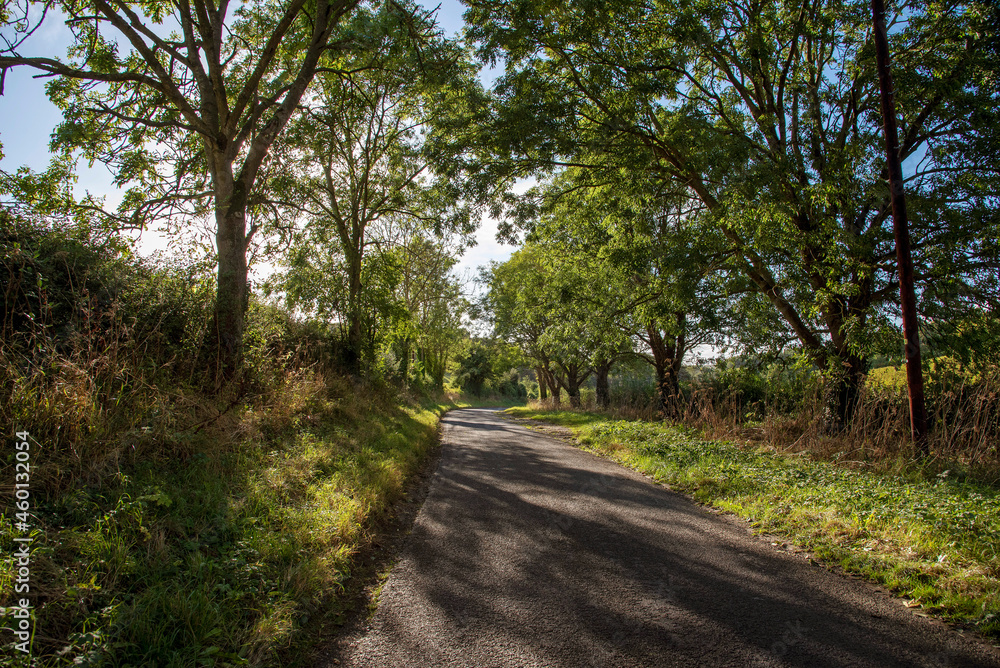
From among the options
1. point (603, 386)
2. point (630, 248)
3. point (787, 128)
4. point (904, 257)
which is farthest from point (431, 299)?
point (904, 257)

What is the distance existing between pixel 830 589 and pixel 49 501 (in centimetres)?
592

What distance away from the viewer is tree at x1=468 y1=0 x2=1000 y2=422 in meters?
8.38

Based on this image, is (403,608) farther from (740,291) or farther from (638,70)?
(740,291)

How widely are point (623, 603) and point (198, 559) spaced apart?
9.88ft

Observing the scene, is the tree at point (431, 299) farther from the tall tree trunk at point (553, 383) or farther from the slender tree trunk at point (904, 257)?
the slender tree trunk at point (904, 257)

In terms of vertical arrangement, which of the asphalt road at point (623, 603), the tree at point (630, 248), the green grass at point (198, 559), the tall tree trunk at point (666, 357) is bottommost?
the asphalt road at point (623, 603)

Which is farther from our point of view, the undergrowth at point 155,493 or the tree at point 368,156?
the tree at point 368,156

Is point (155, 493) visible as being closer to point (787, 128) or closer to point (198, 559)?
point (198, 559)

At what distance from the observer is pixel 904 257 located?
283 inches

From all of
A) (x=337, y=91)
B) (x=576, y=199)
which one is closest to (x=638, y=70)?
(x=576, y=199)

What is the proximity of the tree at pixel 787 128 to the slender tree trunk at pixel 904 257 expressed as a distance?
37.7 inches

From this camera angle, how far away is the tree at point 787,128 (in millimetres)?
8375

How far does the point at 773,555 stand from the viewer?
14.5 feet

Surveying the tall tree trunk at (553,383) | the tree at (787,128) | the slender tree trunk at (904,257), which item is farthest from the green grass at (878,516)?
the tall tree trunk at (553,383)
